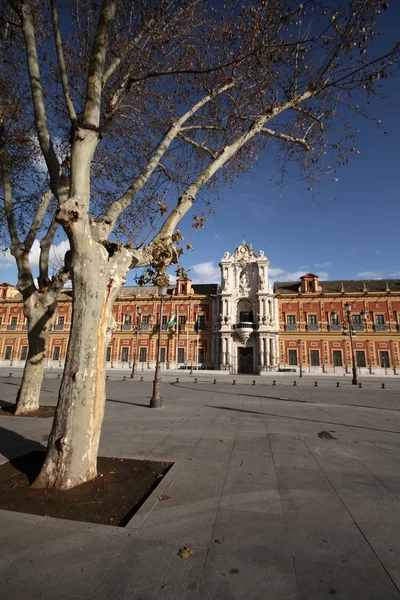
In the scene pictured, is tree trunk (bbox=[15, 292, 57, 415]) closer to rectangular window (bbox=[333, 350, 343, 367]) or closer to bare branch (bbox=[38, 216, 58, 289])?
bare branch (bbox=[38, 216, 58, 289])

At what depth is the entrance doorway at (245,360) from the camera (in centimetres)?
3488

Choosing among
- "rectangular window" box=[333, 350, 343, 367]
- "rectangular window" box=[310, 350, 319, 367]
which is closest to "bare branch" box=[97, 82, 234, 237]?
"rectangular window" box=[310, 350, 319, 367]

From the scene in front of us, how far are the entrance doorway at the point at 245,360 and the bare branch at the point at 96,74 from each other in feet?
108

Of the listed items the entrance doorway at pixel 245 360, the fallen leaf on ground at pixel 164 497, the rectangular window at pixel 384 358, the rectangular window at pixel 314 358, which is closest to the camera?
the fallen leaf on ground at pixel 164 497

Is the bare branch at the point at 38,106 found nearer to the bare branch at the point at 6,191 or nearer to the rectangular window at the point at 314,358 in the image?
the bare branch at the point at 6,191

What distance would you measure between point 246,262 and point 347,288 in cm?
1275

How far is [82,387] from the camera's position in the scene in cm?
361

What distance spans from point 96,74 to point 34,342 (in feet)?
20.8

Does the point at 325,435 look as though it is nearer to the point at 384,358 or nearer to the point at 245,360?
the point at 245,360

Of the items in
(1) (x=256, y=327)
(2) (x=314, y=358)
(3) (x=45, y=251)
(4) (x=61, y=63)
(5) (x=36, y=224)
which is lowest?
(2) (x=314, y=358)

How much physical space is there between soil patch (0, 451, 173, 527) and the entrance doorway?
31.6 metres

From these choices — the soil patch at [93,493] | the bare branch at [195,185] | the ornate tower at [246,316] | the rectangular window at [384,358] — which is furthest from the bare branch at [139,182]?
the rectangular window at [384,358]

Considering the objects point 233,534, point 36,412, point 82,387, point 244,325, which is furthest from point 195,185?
point 244,325

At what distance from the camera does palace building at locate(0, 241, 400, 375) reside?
32750 millimetres
